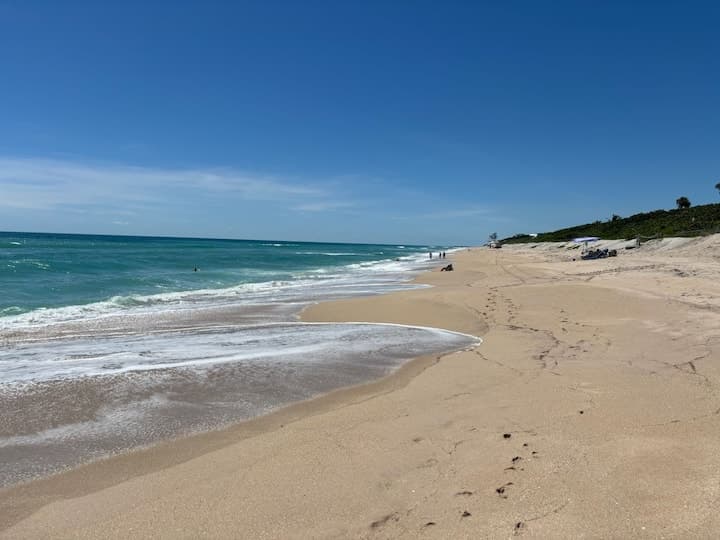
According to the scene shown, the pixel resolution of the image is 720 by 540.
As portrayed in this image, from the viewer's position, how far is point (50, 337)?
11.0 metres

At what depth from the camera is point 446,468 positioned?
161 inches

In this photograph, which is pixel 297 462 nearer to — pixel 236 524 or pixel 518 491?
pixel 236 524

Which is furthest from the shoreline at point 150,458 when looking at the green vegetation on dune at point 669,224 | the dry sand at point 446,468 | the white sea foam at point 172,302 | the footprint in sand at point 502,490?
the green vegetation on dune at point 669,224

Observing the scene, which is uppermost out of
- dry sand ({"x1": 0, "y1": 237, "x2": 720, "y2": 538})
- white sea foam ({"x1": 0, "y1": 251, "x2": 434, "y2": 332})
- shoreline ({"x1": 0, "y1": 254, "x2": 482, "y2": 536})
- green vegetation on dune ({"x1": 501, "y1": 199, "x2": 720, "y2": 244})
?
green vegetation on dune ({"x1": 501, "y1": 199, "x2": 720, "y2": 244})

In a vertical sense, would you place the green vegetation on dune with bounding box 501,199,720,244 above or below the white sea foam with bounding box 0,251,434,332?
above

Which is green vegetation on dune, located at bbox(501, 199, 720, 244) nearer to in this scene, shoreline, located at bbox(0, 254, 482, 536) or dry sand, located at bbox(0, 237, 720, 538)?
dry sand, located at bbox(0, 237, 720, 538)

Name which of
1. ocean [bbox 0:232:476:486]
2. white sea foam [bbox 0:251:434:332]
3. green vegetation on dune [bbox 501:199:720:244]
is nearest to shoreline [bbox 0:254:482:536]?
ocean [bbox 0:232:476:486]

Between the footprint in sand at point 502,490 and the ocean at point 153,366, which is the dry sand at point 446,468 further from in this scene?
the ocean at point 153,366

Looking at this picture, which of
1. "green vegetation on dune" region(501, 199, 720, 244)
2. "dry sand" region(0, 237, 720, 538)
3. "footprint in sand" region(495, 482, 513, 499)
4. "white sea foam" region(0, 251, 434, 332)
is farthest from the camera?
"green vegetation on dune" region(501, 199, 720, 244)

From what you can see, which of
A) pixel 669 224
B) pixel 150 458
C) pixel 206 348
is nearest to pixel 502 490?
pixel 150 458

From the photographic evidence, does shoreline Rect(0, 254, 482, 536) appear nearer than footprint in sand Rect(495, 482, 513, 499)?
No

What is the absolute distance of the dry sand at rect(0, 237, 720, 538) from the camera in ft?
10.8

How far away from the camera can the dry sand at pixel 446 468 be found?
3295 mm

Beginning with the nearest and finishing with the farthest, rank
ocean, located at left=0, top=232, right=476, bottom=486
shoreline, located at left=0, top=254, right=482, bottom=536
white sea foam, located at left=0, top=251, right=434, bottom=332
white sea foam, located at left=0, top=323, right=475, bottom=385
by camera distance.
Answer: shoreline, located at left=0, top=254, right=482, bottom=536, ocean, located at left=0, top=232, right=476, bottom=486, white sea foam, located at left=0, top=323, right=475, bottom=385, white sea foam, located at left=0, top=251, right=434, bottom=332
